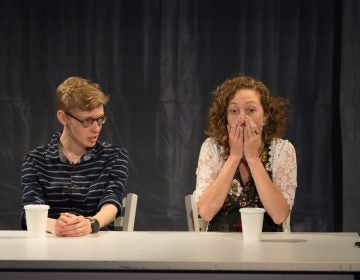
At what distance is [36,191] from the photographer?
2.65 m

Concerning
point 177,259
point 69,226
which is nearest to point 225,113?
point 69,226

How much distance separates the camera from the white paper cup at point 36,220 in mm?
2113

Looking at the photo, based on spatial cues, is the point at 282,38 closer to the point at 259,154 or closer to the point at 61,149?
the point at 259,154

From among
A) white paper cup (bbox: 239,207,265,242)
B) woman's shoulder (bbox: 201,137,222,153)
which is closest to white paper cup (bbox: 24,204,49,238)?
white paper cup (bbox: 239,207,265,242)

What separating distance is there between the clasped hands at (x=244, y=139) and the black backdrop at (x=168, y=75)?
1.66m

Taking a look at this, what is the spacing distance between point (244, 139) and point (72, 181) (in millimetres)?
694

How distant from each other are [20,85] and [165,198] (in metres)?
1.17

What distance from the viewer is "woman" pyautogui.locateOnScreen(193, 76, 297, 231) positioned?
257 centimetres

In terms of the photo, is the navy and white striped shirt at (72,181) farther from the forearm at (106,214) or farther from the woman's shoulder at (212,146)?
the woman's shoulder at (212,146)

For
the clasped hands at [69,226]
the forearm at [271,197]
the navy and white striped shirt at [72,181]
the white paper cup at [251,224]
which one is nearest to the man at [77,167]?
the navy and white striped shirt at [72,181]

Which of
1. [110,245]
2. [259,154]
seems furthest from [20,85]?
[110,245]

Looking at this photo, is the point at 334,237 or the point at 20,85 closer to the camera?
the point at 334,237

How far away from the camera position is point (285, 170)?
265 centimetres

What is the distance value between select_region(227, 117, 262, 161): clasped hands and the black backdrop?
5.45 feet
